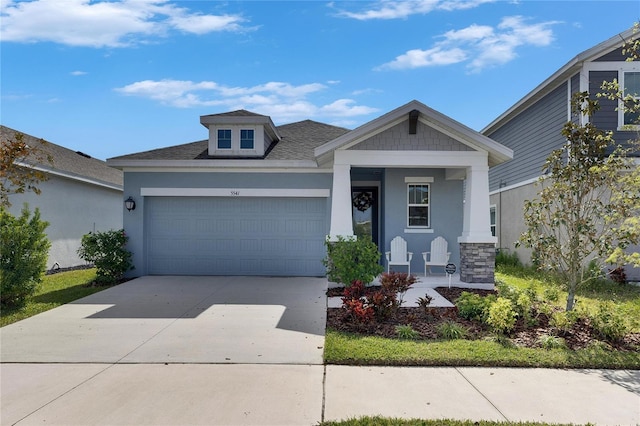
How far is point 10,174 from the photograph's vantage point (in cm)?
892

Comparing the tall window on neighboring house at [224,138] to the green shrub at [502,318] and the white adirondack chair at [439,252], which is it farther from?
the green shrub at [502,318]

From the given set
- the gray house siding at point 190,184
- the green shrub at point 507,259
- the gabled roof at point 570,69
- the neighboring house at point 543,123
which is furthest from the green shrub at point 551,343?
the green shrub at point 507,259

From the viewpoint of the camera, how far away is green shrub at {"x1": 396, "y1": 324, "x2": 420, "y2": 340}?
20.4 ft

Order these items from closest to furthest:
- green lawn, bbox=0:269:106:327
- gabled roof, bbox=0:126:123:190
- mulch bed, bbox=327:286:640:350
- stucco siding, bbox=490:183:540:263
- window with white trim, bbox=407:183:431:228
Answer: mulch bed, bbox=327:286:640:350 → green lawn, bbox=0:269:106:327 → window with white trim, bbox=407:183:431:228 → gabled roof, bbox=0:126:123:190 → stucco siding, bbox=490:183:540:263

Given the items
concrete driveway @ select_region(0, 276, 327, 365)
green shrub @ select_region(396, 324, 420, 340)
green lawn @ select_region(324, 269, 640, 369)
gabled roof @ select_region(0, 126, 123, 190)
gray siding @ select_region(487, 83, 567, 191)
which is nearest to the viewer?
green lawn @ select_region(324, 269, 640, 369)

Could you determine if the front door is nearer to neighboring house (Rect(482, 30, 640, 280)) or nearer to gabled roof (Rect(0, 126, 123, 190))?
neighboring house (Rect(482, 30, 640, 280))

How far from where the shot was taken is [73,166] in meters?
15.8

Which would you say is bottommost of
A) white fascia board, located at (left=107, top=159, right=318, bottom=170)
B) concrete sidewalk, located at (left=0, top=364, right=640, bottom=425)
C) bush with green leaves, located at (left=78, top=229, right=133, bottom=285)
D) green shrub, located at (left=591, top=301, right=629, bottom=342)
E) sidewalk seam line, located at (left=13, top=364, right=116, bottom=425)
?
sidewalk seam line, located at (left=13, top=364, right=116, bottom=425)

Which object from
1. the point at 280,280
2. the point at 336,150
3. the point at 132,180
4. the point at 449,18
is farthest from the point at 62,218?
the point at 449,18

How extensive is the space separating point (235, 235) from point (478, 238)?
22.3 feet

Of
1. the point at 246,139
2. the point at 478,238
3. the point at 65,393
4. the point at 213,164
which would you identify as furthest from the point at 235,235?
the point at 65,393

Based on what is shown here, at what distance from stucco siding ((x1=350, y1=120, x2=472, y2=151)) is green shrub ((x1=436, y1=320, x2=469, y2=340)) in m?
5.27

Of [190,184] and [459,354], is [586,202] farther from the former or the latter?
[190,184]

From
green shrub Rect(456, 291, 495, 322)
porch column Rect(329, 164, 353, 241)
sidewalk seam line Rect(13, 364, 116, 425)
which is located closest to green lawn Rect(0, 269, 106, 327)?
sidewalk seam line Rect(13, 364, 116, 425)
